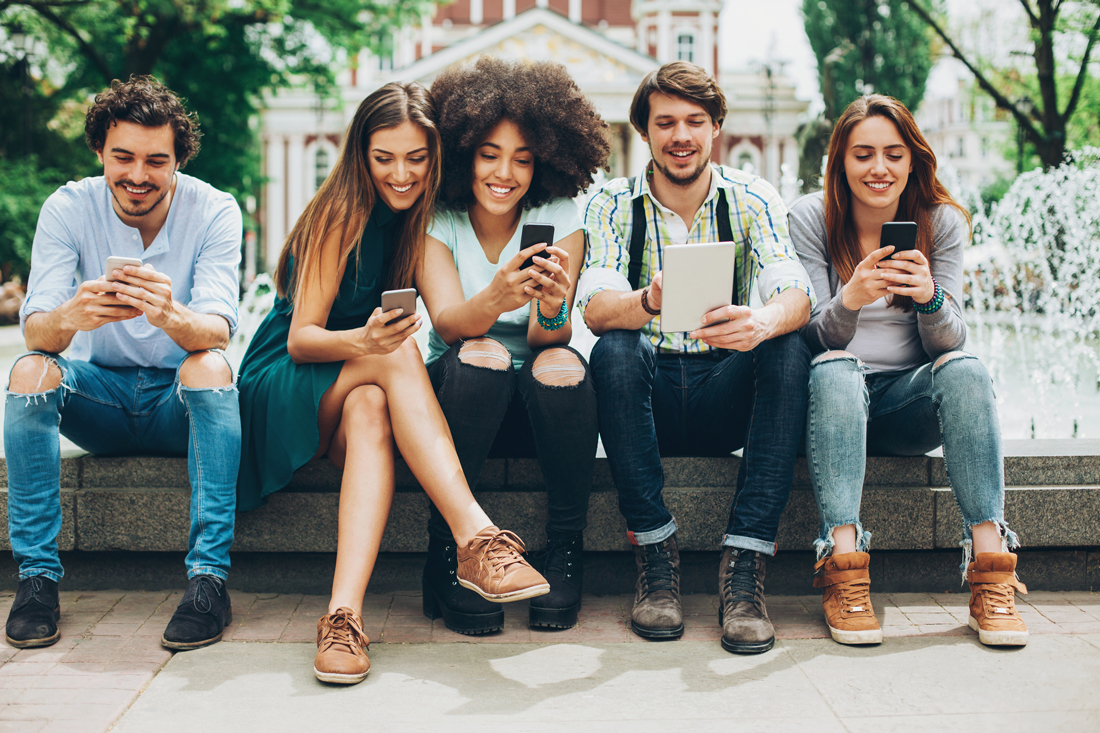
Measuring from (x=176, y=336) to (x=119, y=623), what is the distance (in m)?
0.94

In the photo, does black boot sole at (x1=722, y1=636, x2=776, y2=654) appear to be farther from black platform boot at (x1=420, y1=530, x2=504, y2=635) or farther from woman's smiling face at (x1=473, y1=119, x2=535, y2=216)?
woman's smiling face at (x1=473, y1=119, x2=535, y2=216)

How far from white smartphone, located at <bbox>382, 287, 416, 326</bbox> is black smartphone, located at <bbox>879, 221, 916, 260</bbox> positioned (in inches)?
56.0

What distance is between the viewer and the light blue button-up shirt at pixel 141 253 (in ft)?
10.0

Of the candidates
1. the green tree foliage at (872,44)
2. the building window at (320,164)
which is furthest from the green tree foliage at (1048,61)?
the building window at (320,164)

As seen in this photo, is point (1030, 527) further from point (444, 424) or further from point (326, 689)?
point (326, 689)

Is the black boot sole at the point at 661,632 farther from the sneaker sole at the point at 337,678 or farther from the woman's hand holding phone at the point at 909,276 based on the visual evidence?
the woman's hand holding phone at the point at 909,276

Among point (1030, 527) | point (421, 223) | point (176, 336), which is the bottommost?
point (1030, 527)

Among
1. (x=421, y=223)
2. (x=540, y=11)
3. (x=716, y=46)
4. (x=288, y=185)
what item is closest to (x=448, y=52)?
(x=540, y=11)

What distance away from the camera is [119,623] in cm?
295

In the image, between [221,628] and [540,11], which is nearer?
[221,628]

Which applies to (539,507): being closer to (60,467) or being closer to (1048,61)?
(60,467)

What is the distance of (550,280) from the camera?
2.86m

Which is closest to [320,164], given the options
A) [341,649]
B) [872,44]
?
[872,44]

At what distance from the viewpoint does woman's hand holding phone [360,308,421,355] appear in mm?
2689
